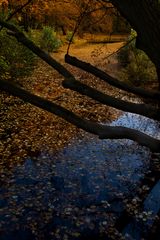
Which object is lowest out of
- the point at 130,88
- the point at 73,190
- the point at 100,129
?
the point at 73,190

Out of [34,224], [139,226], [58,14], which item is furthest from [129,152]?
[58,14]

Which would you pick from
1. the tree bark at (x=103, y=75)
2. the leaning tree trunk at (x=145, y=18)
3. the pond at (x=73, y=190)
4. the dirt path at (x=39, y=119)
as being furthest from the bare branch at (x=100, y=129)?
the dirt path at (x=39, y=119)

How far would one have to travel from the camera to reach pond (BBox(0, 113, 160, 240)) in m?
8.34

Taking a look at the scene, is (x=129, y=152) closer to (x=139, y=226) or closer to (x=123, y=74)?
(x=139, y=226)

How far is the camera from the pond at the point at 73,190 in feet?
27.4

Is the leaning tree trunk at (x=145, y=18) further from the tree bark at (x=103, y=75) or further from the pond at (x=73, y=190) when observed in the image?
the pond at (x=73, y=190)

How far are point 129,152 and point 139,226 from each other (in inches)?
166

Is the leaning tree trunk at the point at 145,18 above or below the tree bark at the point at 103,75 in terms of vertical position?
above

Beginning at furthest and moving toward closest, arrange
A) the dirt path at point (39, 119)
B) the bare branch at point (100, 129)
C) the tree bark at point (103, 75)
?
1. the dirt path at point (39, 119)
2. the tree bark at point (103, 75)
3. the bare branch at point (100, 129)

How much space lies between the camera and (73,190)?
32.4 ft

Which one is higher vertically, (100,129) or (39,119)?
(100,129)

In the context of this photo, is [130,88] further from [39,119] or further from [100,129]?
[39,119]

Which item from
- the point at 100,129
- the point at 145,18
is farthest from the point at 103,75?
the point at 145,18

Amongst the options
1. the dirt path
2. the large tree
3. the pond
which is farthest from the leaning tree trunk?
the dirt path
